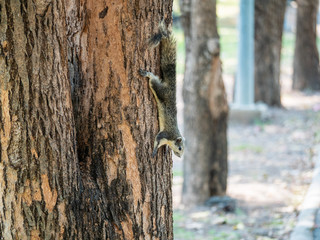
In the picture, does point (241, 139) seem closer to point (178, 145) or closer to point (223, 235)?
point (223, 235)

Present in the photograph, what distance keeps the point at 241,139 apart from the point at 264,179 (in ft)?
7.71

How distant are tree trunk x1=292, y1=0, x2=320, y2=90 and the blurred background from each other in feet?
4.96

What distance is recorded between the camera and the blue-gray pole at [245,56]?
9125mm

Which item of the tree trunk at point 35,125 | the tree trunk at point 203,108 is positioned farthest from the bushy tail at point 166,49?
the tree trunk at point 203,108

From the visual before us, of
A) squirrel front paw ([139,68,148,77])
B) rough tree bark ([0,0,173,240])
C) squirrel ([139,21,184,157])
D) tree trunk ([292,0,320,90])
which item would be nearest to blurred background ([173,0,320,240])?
tree trunk ([292,0,320,90])

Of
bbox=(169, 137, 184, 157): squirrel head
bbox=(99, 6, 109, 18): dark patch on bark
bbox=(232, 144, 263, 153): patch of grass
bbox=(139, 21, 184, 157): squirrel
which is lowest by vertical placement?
bbox=(232, 144, 263, 153): patch of grass

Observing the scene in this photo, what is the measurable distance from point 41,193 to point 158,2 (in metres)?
1.12

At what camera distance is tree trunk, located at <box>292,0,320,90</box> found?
12758 millimetres

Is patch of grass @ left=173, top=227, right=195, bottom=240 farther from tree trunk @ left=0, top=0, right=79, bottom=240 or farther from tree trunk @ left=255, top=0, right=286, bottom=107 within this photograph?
tree trunk @ left=255, top=0, right=286, bottom=107

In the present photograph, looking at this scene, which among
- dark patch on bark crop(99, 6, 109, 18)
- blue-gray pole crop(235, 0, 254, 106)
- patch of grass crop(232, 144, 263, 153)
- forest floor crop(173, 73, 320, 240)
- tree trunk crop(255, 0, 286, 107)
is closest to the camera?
dark patch on bark crop(99, 6, 109, 18)

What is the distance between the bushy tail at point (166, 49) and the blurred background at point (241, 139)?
104 inches

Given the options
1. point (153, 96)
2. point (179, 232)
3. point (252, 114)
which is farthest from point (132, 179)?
point (252, 114)

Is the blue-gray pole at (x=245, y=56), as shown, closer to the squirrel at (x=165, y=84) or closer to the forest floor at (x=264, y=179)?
the forest floor at (x=264, y=179)

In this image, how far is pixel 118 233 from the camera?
246cm
